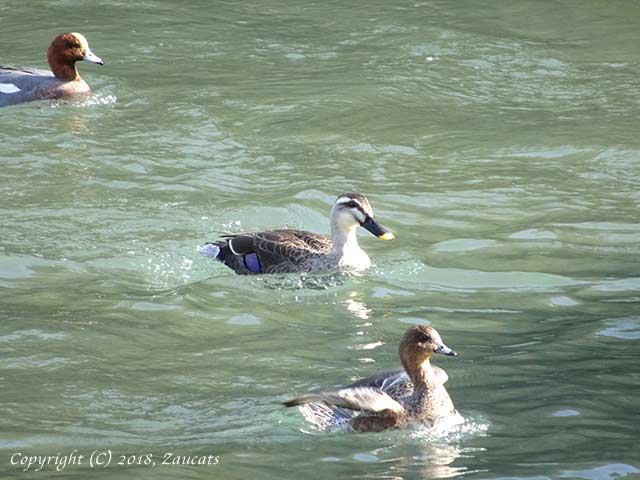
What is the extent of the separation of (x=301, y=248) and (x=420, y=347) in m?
3.61

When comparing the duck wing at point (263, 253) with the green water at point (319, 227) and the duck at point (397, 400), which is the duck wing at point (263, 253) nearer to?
the green water at point (319, 227)

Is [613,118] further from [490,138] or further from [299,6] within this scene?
[299,6]

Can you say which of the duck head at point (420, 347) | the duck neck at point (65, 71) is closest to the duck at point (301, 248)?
the duck head at point (420, 347)

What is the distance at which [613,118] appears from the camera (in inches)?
639

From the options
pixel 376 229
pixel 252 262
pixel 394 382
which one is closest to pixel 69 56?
pixel 252 262

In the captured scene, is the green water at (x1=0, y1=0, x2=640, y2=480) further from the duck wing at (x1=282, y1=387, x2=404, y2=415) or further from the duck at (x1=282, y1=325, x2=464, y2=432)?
the duck wing at (x1=282, y1=387, x2=404, y2=415)

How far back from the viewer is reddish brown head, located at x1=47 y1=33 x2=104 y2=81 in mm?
17094

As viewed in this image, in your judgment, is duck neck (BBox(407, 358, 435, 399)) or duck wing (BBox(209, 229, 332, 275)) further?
duck wing (BBox(209, 229, 332, 275))

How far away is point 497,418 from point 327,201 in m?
5.38

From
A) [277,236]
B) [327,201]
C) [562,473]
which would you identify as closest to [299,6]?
[327,201]

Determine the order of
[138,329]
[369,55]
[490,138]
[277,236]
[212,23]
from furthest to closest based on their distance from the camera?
[212,23] → [369,55] → [490,138] → [277,236] → [138,329]

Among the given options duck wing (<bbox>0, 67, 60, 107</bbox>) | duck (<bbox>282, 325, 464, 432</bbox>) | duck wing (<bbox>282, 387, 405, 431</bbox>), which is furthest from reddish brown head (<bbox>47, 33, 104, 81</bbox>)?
→ duck wing (<bbox>282, 387, 405, 431</bbox>)

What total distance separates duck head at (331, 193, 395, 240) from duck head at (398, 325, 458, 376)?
3367 mm

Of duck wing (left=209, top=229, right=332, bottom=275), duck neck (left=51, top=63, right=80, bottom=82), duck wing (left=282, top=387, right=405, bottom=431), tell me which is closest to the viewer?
duck wing (left=282, top=387, right=405, bottom=431)
